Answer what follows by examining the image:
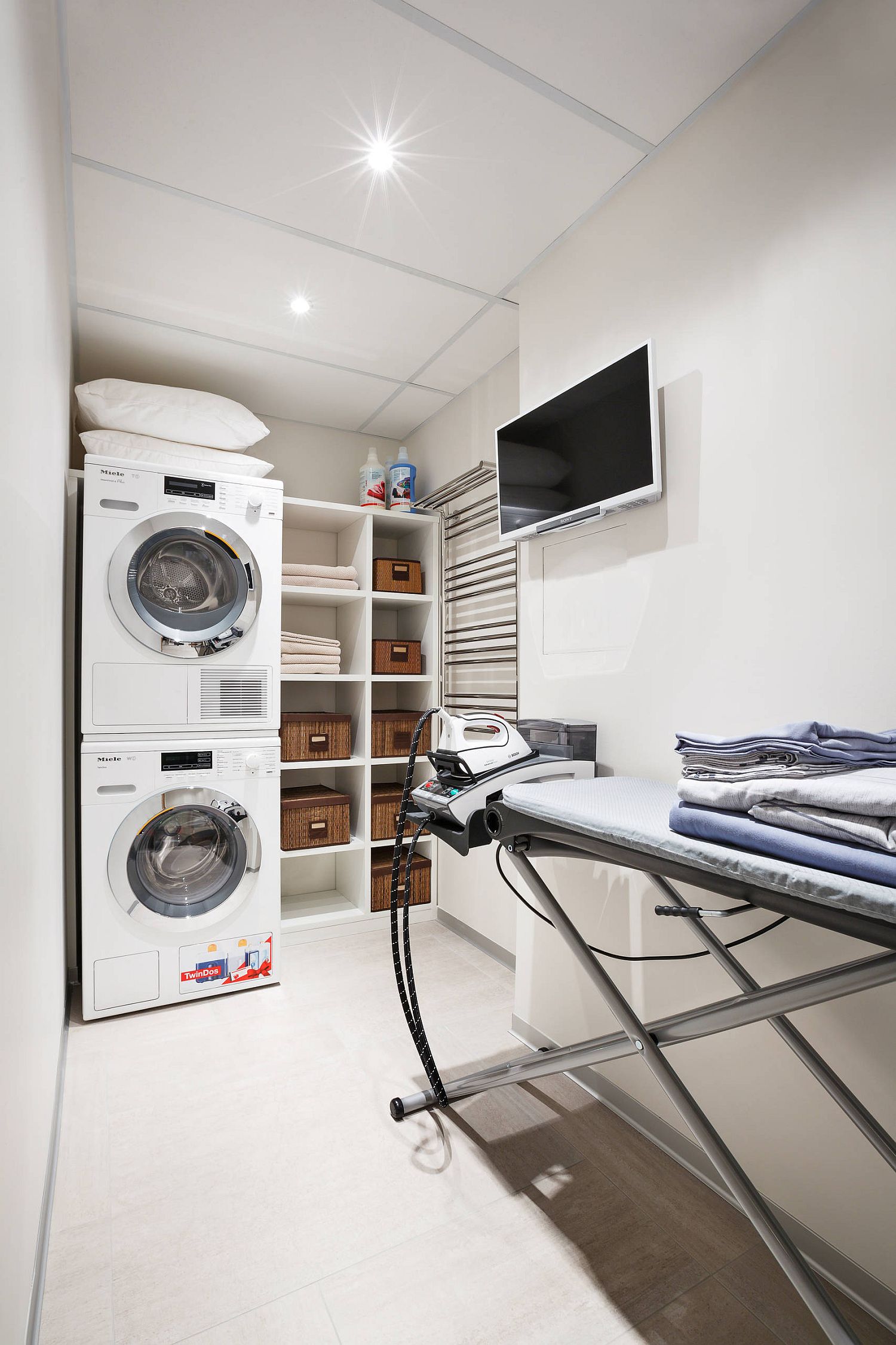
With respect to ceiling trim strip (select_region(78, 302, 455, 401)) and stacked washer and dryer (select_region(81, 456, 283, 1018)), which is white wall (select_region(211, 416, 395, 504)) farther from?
stacked washer and dryer (select_region(81, 456, 283, 1018))

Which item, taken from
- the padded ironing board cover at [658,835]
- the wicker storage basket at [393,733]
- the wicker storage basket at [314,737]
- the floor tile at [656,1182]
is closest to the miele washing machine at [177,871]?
the wicker storage basket at [314,737]

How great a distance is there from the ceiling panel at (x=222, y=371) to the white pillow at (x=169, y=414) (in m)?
0.16

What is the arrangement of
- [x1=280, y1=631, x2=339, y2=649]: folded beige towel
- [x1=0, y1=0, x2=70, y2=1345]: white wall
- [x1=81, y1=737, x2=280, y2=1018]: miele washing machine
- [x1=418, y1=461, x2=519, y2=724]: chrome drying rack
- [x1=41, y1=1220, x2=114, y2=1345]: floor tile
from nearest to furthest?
[x1=0, y1=0, x2=70, y2=1345]: white wall → [x1=41, y1=1220, x2=114, y2=1345]: floor tile → [x1=81, y1=737, x2=280, y2=1018]: miele washing machine → [x1=418, y1=461, x2=519, y2=724]: chrome drying rack → [x1=280, y1=631, x2=339, y2=649]: folded beige towel

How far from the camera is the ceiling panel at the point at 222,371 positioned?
8.34 ft

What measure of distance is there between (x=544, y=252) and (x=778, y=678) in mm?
1545

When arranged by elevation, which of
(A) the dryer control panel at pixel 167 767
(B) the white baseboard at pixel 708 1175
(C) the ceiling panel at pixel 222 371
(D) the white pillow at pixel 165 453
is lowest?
(B) the white baseboard at pixel 708 1175

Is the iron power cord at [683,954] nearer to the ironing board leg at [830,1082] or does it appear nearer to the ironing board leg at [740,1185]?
the ironing board leg at [830,1082]

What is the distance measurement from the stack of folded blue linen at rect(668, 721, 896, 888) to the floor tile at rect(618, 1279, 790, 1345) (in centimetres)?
93

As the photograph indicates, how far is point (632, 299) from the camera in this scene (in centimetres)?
180

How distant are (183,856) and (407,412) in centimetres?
224

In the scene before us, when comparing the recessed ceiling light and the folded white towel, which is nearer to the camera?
the recessed ceiling light

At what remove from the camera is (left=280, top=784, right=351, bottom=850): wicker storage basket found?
9.67 feet

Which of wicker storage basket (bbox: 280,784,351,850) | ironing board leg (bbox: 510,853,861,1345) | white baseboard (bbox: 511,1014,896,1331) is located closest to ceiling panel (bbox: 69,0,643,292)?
ironing board leg (bbox: 510,853,861,1345)

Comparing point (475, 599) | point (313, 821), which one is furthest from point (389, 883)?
point (475, 599)
